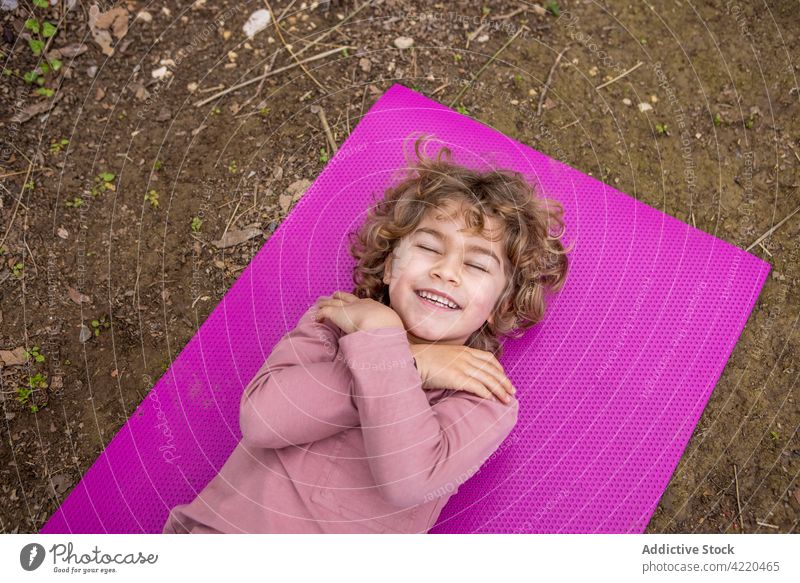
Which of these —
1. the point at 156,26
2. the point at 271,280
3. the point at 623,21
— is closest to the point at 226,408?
the point at 271,280

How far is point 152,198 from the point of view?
1858 mm

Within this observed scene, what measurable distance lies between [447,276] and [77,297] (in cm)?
110

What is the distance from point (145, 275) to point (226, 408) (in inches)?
18.8

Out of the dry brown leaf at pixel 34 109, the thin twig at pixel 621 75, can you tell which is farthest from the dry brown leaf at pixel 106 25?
the thin twig at pixel 621 75

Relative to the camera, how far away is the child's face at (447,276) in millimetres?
1303

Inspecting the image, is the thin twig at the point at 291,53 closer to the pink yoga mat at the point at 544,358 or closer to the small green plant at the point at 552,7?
the pink yoga mat at the point at 544,358

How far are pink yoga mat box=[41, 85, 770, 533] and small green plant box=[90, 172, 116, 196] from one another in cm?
52

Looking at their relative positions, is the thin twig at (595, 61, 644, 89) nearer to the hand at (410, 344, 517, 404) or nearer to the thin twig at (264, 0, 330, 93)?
the thin twig at (264, 0, 330, 93)

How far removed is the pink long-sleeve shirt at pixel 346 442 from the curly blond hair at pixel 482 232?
0.23m

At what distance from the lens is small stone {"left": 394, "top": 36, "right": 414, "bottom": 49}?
200cm

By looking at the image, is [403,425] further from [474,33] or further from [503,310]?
[474,33]

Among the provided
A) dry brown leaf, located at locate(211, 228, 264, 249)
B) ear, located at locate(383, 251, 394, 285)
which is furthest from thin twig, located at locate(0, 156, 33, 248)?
ear, located at locate(383, 251, 394, 285)

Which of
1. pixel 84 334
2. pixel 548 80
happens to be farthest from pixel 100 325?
pixel 548 80
